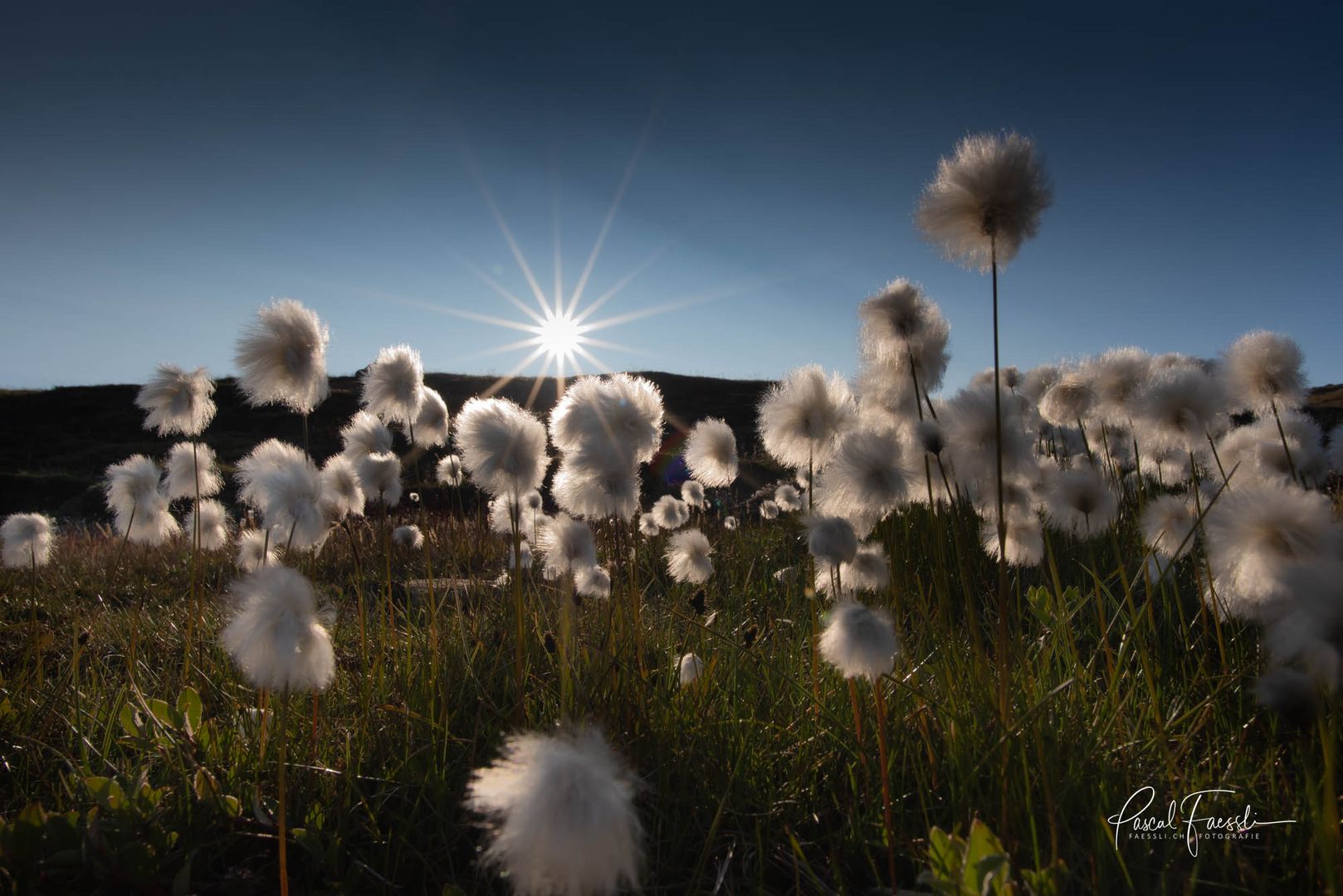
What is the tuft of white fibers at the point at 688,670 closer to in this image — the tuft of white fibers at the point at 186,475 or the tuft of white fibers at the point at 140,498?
the tuft of white fibers at the point at 186,475

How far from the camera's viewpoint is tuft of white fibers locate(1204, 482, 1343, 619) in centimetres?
147

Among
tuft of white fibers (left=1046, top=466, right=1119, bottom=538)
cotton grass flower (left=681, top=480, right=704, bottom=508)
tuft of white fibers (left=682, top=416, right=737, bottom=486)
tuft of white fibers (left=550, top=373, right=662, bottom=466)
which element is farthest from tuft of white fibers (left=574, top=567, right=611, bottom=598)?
cotton grass flower (left=681, top=480, right=704, bottom=508)

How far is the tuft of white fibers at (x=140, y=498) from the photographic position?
4.30 meters

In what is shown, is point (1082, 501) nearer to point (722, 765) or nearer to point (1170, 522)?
point (1170, 522)

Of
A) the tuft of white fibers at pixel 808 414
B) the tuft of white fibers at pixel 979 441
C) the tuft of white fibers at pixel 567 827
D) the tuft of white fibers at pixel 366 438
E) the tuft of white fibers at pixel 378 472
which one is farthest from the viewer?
the tuft of white fibers at pixel 366 438

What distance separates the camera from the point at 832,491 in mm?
2680

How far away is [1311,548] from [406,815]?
8.34 ft

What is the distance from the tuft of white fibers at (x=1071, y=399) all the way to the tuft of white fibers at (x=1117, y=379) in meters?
0.03

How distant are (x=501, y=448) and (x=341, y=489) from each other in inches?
61.3

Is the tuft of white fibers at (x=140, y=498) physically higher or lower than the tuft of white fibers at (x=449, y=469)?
lower

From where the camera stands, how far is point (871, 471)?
2.52m

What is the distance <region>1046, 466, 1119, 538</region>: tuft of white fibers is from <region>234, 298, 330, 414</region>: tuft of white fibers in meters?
3.00

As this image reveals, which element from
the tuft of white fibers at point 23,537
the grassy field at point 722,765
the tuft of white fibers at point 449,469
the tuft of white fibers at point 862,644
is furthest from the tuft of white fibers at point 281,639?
the tuft of white fibers at point 23,537

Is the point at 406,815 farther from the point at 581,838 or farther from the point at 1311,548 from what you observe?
the point at 1311,548
